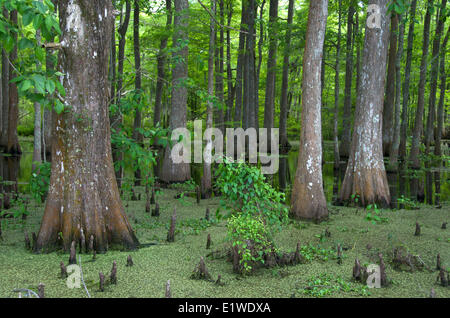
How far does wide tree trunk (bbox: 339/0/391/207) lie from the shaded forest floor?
137cm

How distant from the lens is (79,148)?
511 centimetres

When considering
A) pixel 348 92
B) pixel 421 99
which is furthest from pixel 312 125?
pixel 348 92

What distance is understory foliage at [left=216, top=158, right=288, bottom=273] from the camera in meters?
4.58

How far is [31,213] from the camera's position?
7.57 meters

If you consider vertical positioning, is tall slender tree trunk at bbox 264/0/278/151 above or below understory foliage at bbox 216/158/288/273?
above

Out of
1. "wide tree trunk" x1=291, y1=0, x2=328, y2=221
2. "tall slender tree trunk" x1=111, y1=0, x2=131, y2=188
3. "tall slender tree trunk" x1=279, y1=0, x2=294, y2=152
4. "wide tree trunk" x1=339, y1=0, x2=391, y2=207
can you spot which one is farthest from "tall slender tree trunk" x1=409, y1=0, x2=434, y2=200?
"tall slender tree trunk" x1=111, y1=0, x2=131, y2=188

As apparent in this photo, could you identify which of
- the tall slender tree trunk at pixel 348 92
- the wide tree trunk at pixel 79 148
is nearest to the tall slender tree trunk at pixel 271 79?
the tall slender tree trunk at pixel 348 92

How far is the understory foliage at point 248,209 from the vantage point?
4578mm

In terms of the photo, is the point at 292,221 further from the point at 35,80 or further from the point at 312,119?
the point at 35,80

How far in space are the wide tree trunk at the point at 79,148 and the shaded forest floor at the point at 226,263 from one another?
1.00 ft

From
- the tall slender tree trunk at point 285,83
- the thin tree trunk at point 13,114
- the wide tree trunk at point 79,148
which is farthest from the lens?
the thin tree trunk at point 13,114

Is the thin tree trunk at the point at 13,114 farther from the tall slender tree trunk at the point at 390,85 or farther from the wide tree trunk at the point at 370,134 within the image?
the tall slender tree trunk at the point at 390,85

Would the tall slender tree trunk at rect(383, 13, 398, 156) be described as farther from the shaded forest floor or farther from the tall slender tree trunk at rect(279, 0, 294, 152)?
the shaded forest floor
